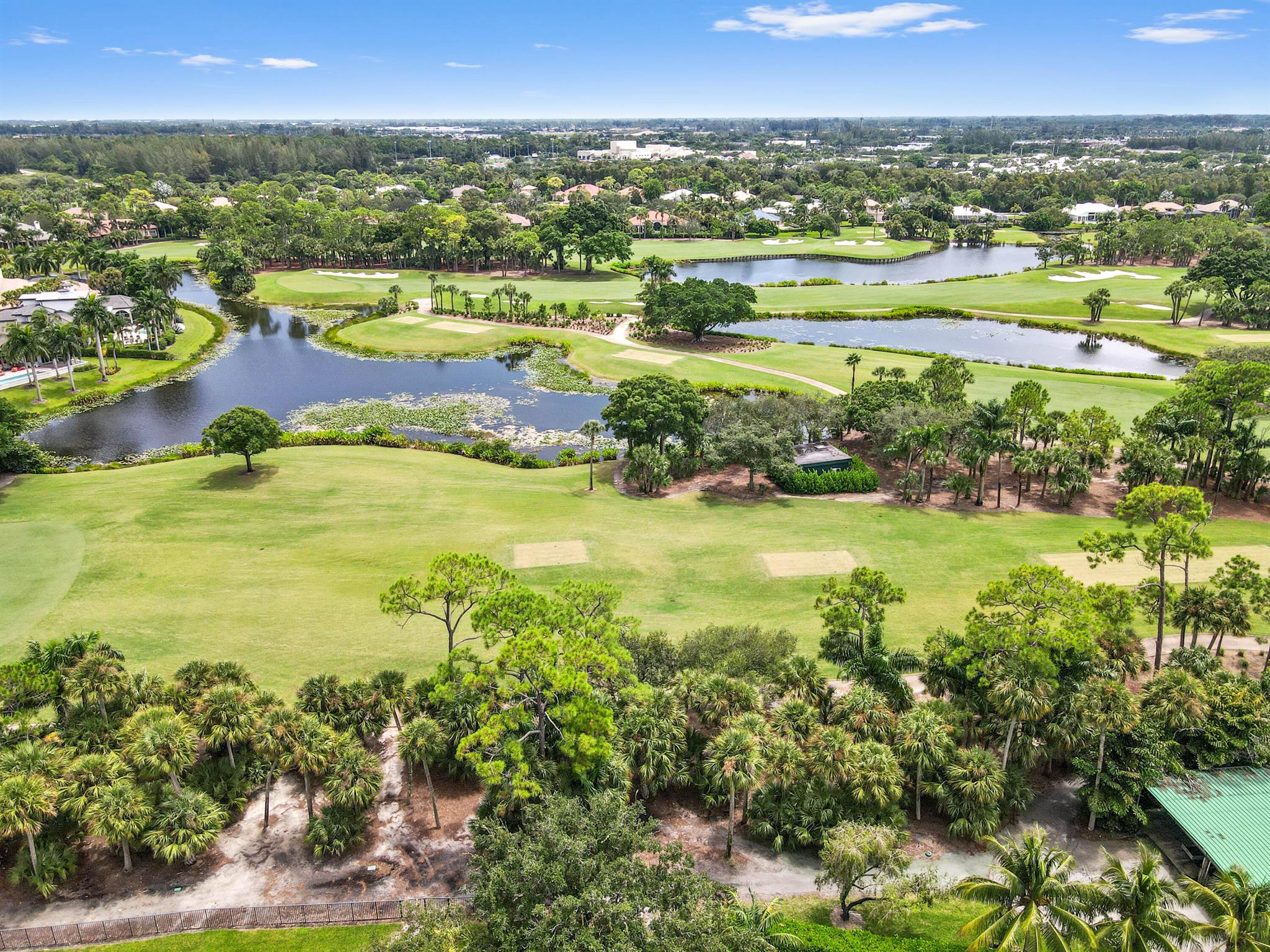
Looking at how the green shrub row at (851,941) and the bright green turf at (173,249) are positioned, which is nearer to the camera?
the green shrub row at (851,941)

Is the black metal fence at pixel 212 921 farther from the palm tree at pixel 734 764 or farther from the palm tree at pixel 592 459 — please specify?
the palm tree at pixel 592 459

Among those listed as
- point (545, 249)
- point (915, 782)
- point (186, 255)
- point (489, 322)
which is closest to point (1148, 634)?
point (915, 782)

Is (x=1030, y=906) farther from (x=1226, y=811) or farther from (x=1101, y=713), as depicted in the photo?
(x=1226, y=811)

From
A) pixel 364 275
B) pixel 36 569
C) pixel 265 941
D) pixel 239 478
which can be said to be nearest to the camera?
pixel 265 941

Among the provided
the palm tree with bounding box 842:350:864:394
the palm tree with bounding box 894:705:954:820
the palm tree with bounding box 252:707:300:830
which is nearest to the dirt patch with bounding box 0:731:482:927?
the palm tree with bounding box 252:707:300:830

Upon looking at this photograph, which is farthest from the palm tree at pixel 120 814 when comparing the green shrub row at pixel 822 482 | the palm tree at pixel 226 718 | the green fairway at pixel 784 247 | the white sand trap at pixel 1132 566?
the green fairway at pixel 784 247

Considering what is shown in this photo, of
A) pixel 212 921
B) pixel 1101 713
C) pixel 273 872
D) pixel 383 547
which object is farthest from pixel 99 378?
pixel 1101 713

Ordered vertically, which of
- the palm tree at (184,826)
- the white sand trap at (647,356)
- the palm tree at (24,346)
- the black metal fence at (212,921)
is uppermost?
the palm tree at (24,346)

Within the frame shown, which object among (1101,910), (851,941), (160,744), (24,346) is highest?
(24,346)
